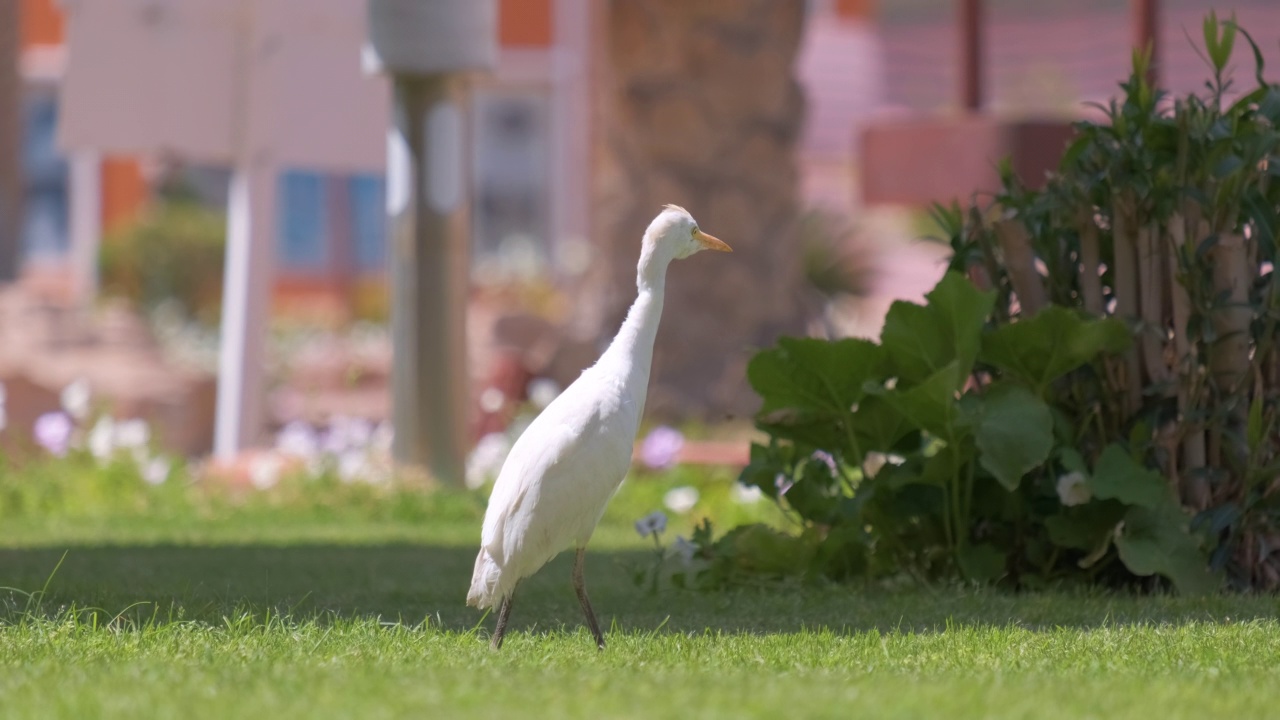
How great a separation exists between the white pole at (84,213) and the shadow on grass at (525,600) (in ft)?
49.6

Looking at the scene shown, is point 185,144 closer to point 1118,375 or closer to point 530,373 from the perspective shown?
point 530,373

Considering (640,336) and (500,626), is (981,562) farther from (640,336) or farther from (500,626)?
(500,626)

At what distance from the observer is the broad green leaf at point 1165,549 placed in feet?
16.2

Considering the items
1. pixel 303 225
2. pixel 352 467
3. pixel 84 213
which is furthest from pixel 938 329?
pixel 303 225

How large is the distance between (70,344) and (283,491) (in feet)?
14.2

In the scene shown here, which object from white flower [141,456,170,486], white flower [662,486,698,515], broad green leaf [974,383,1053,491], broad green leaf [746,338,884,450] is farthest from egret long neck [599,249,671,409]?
white flower [141,456,170,486]

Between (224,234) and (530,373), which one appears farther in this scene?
(224,234)

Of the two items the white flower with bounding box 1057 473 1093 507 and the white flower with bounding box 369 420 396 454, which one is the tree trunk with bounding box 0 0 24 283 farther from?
the white flower with bounding box 1057 473 1093 507

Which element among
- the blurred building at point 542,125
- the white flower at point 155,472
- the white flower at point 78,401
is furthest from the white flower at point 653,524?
the blurred building at point 542,125

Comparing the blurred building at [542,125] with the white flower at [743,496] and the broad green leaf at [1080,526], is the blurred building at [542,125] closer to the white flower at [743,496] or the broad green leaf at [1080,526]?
the white flower at [743,496]

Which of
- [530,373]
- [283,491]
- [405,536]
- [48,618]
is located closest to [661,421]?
[530,373]

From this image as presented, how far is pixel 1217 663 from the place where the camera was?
151 inches

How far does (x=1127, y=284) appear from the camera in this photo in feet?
17.4

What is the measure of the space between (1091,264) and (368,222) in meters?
18.3
